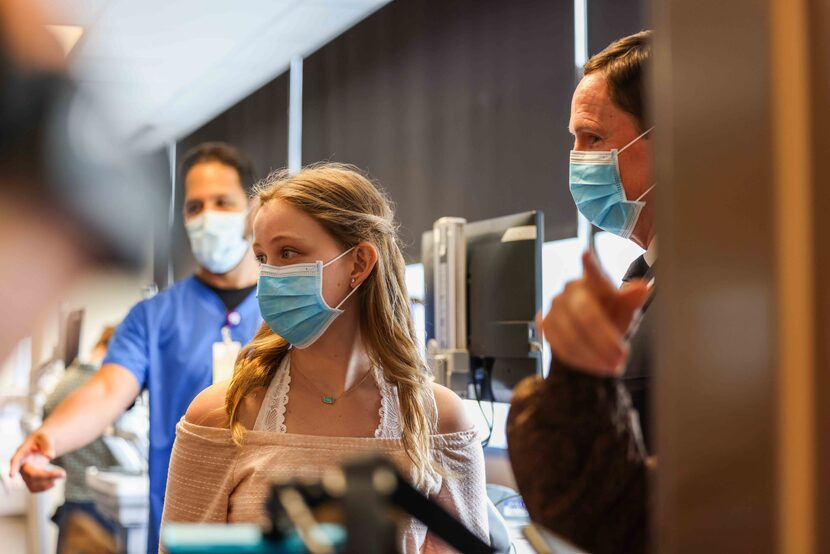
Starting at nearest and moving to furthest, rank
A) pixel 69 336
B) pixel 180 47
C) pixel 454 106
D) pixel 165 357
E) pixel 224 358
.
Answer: pixel 224 358 → pixel 165 357 → pixel 454 106 → pixel 69 336 → pixel 180 47

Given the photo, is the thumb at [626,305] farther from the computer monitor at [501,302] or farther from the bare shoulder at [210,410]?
the computer monitor at [501,302]

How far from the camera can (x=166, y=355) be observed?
8.63 feet

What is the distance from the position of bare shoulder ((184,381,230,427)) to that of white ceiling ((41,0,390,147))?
3.23m

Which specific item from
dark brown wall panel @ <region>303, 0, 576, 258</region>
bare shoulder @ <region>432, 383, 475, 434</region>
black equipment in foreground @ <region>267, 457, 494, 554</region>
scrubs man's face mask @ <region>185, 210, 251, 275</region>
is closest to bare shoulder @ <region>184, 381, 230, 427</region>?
bare shoulder @ <region>432, 383, 475, 434</region>

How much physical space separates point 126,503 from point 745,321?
151 inches

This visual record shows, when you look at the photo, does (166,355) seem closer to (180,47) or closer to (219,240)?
(219,240)

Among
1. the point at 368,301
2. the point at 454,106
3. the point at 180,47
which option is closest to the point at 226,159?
the point at 368,301

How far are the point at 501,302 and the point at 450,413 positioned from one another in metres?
0.71

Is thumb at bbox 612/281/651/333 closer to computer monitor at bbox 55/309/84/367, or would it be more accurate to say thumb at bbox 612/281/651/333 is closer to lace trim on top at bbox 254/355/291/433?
lace trim on top at bbox 254/355/291/433

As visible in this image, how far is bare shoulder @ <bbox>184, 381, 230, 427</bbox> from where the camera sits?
1528 millimetres

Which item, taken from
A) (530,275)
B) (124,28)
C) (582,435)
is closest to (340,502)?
(582,435)

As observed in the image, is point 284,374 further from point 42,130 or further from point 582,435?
point 42,130

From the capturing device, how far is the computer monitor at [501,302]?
223 centimetres

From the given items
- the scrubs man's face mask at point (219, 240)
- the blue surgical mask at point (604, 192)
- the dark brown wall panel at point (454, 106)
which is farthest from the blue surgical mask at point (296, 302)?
the dark brown wall panel at point (454, 106)
